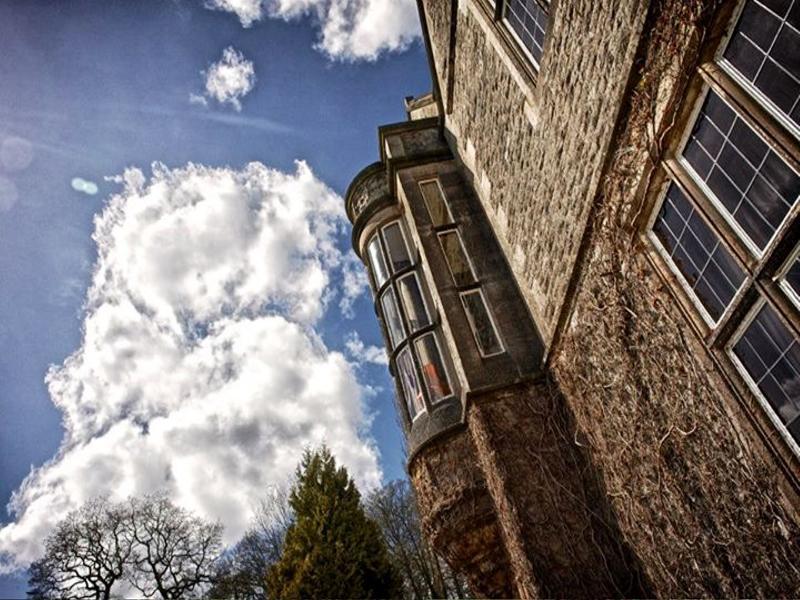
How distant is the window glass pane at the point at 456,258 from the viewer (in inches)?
329

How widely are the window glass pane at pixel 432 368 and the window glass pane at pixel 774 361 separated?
5013mm

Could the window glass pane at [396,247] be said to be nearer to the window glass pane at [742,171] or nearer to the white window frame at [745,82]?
the window glass pane at [742,171]

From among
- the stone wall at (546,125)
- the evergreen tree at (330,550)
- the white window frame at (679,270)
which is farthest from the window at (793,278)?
the evergreen tree at (330,550)

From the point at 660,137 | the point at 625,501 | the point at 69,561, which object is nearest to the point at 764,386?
the point at 660,137

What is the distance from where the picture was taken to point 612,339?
16.3 feet

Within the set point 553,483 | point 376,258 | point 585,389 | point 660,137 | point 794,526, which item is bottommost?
point 794,526

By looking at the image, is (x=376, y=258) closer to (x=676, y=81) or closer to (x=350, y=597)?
(x=676, y=81)

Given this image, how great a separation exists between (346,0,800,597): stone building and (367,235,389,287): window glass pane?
0.07 metres

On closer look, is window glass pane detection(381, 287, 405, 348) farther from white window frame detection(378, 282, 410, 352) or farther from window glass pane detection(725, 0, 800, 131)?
window glass pane detection(725, 0, 800, 131)

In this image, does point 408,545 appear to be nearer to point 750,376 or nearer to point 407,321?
point 407,321

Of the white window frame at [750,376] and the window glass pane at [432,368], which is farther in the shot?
the window glass pane at [432,368]

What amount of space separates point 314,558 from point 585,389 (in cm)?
874

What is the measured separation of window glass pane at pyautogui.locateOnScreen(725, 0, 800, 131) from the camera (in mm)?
2779

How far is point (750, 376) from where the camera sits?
11.0ft
